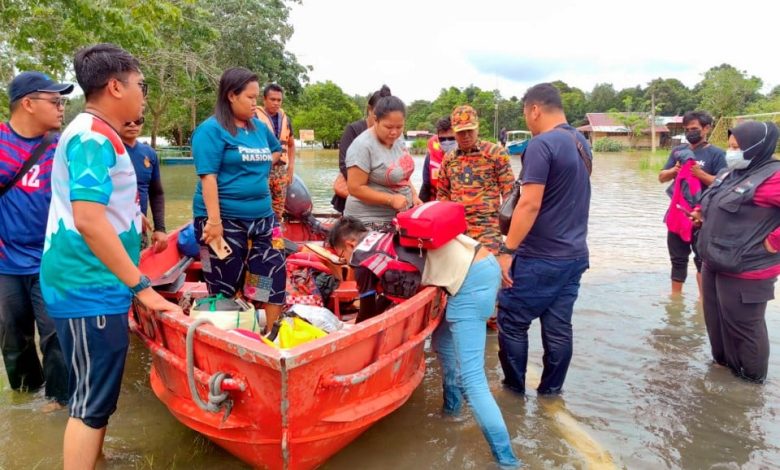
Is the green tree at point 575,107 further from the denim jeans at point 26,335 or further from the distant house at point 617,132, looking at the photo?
the denim jeans at point 26,335

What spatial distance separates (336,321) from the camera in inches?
120

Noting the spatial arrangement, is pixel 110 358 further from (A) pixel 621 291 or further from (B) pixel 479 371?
(A) pixel 621 291

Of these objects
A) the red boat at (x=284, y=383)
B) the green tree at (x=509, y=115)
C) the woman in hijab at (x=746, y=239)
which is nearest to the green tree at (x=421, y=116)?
the green tree at (x=509, y=115)

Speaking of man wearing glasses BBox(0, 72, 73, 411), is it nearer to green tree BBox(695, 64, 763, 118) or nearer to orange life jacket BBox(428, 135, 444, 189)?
orange life jacket BBox(428, 135, 444, 189)

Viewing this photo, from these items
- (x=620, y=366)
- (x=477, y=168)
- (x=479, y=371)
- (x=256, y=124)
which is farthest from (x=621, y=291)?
(x=256, y=124)

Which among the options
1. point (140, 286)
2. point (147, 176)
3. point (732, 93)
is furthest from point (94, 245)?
point (732, 93)

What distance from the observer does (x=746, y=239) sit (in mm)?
3557

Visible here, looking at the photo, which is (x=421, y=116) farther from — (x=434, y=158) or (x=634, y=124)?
(x=434, y=158)

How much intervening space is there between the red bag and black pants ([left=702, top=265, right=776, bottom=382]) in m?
2.16

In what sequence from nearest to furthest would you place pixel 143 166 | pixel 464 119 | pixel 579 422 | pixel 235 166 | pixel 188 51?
pixel 235 166 → pixel 579 422 → pixel 143 166 → pixel 464 119 → pixel 188 51

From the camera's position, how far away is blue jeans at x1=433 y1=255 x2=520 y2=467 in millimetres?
2777

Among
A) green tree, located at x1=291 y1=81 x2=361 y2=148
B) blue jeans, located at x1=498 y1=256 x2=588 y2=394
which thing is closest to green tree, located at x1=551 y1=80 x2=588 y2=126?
green tree, located at x1=291 y1=81 x2=361 y2=148

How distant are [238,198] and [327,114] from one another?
51281 mm

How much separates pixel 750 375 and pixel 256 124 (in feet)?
12.6
